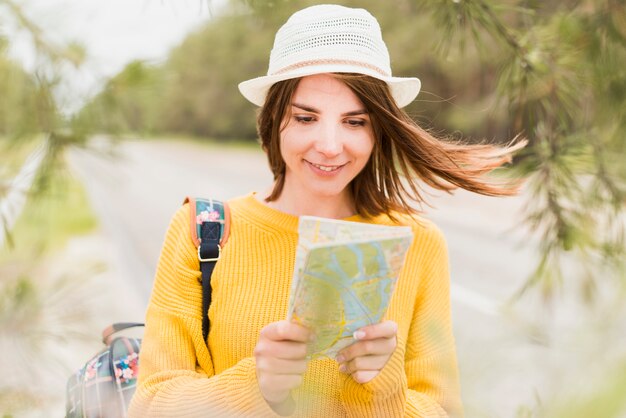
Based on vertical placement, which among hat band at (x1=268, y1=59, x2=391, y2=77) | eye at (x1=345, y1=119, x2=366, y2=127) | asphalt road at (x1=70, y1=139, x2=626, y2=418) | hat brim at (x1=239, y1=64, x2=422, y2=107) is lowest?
asphalt road at (x1=70, y1=139, x2=626, y2=418)

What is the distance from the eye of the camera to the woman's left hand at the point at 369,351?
0.90 metres

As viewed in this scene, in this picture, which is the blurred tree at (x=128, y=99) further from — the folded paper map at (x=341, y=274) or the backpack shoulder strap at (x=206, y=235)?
the folded paper map at (x=341, y=274)

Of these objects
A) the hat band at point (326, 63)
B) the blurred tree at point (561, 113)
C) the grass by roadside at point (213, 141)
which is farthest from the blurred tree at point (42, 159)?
the grass by roadside at point (213, 141)

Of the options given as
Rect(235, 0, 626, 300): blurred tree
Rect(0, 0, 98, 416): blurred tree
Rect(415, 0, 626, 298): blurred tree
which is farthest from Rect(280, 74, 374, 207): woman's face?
Rect(0, 0, 98, 416): blurred tree

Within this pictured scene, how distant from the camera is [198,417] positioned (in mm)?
1093

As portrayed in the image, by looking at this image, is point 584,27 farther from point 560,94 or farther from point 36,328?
point 36,328

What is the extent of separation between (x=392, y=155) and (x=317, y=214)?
207 mm

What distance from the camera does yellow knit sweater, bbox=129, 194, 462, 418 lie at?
1.05m

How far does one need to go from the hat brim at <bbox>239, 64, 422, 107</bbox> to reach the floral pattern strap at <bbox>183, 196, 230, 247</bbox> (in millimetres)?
245

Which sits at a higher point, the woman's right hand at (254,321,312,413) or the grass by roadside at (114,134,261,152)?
the woman's right hand at (254,321,312,413)

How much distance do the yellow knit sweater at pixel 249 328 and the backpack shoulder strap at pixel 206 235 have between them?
0.5 inches

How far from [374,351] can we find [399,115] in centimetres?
57

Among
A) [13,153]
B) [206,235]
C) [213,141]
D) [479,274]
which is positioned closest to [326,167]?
[206,235]

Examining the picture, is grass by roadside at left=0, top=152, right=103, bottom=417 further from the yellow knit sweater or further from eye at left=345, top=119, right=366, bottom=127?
eye at left=345, top=119, right=366, bottom=127
